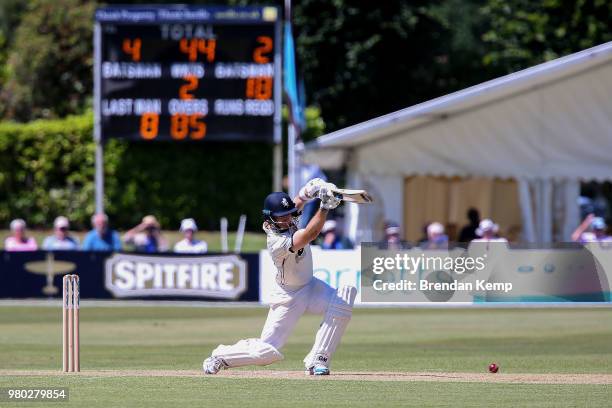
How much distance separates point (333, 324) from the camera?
1072 centimetres

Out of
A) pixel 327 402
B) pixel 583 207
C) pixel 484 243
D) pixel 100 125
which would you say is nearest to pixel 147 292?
pixel 100 125

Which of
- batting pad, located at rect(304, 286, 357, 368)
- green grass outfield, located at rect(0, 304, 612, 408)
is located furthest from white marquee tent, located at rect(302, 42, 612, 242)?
batting pad, located at rect(304, 286, 357, 368)

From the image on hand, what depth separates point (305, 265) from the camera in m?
10.7

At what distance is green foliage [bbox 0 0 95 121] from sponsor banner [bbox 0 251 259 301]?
13.4 m

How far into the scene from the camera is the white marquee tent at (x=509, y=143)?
71.8ft

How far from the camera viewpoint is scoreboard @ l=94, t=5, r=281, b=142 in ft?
74.0

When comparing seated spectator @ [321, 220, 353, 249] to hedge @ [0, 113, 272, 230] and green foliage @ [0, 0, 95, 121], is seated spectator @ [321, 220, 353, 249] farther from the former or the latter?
green foliage @ [0, 0, 95, 121]

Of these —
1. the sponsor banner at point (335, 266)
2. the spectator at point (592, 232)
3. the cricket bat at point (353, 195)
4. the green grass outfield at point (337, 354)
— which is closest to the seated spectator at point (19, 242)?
the green grass outfield at point (337, 354)

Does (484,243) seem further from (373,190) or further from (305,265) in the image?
(373,190)

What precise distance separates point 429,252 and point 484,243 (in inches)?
20.2

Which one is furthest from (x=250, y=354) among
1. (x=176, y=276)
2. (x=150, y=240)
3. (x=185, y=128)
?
(x=185, y=128)

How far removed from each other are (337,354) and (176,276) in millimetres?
6650

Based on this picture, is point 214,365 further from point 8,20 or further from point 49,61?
point 8,20

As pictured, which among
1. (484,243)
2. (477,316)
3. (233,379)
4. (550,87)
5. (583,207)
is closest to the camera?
(233,379)
